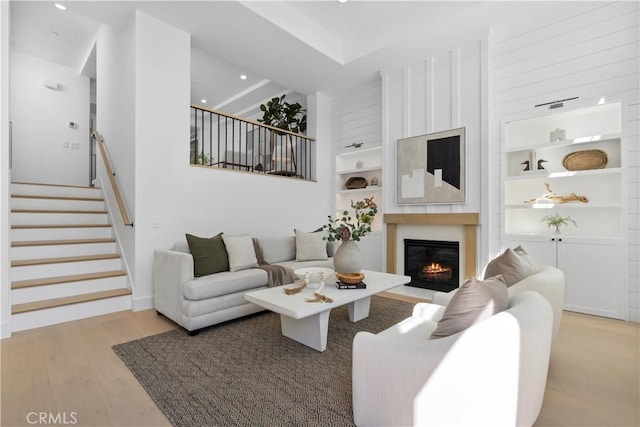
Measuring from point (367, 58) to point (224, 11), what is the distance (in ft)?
6.87

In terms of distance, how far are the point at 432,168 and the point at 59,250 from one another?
4889 millimetres

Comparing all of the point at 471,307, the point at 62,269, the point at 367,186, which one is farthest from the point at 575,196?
the point at 62,269

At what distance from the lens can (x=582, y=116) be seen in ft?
11.5

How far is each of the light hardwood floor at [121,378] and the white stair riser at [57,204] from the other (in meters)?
2.16

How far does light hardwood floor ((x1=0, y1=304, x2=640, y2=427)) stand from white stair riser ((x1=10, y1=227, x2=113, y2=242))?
1447mm

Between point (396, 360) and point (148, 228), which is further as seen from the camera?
point (148, 228)

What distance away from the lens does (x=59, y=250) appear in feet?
11.8

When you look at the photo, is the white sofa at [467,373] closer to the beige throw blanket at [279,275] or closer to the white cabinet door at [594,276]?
the beige throw blanket at [279,275]

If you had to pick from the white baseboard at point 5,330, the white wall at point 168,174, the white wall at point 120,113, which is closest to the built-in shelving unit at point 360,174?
the white wall at point 168,174

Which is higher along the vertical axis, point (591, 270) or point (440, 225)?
point (440, 225)

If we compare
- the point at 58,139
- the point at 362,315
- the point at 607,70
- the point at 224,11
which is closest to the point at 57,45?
the point at 58,139

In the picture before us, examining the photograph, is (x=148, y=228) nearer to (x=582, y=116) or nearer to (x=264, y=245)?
(x=264, y=245)

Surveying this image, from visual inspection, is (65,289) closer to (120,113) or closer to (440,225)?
(120,113)

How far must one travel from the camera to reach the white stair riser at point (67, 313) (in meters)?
2.79
